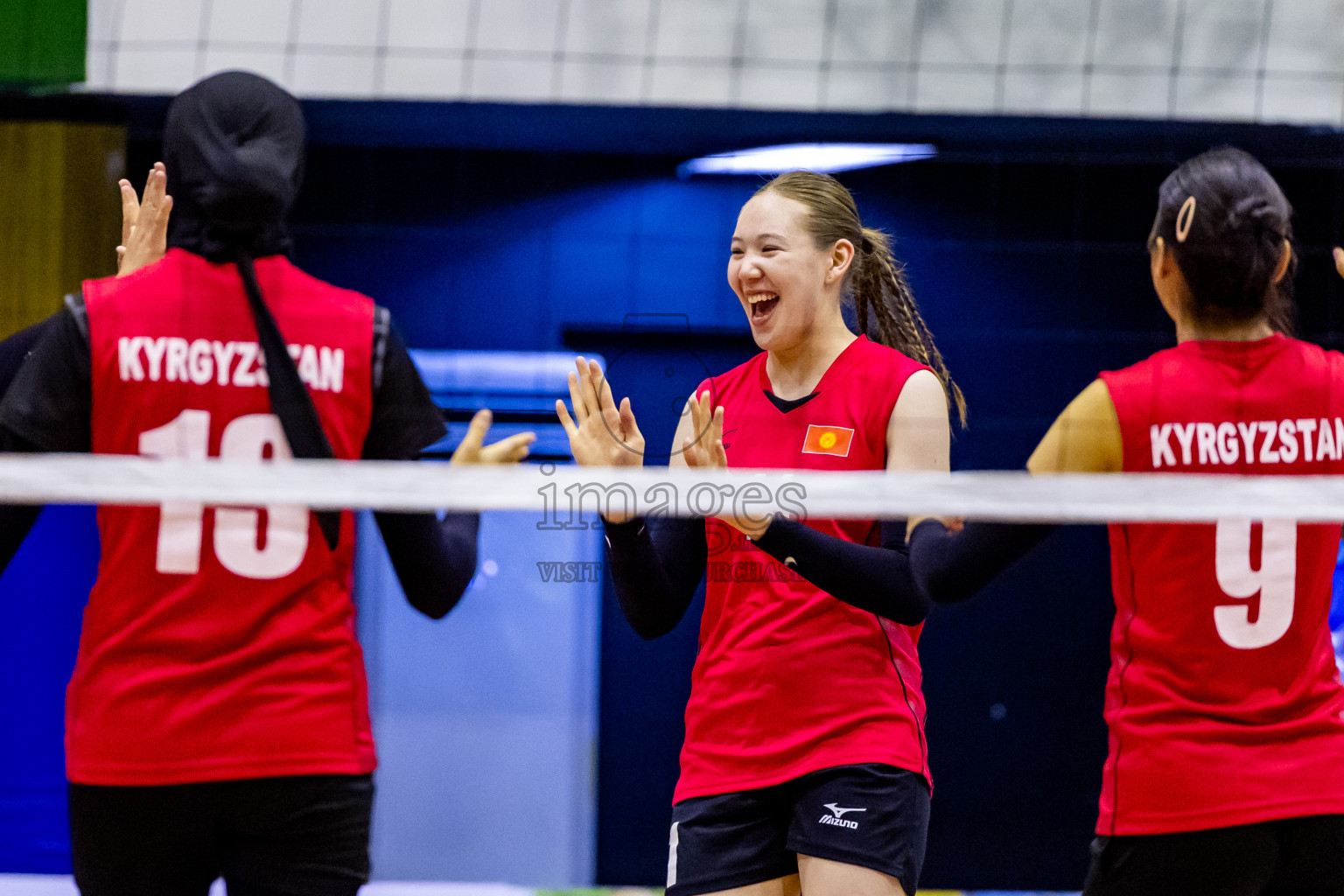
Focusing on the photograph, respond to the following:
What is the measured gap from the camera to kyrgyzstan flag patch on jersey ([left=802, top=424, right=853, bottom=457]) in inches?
91.2

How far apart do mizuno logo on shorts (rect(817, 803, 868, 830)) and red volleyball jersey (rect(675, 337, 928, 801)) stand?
0.24ft

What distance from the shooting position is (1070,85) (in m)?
4.54

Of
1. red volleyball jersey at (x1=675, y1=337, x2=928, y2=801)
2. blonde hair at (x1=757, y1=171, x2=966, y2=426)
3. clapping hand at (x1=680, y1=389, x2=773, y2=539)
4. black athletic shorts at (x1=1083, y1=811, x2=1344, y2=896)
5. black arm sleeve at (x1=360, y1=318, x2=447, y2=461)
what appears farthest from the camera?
blonde hair at (x1=757, y1=171, x2=966, y2=426)

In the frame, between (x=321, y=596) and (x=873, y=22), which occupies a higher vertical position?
(x=873, y=22)

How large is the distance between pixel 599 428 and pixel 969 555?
2.14ft

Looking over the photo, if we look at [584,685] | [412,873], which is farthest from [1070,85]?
[412,873]

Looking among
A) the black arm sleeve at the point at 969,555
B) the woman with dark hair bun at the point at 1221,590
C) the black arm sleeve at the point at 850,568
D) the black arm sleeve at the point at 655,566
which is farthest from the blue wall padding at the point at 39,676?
the woman with dark hair bun at the point at 1221,590

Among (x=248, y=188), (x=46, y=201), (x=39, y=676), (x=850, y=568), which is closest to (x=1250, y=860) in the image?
(x=850, y=568)

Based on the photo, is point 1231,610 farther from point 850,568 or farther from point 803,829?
point 803,829

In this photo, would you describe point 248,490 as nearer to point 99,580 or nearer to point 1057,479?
point 99,580

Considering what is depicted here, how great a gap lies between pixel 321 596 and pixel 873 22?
3481mm

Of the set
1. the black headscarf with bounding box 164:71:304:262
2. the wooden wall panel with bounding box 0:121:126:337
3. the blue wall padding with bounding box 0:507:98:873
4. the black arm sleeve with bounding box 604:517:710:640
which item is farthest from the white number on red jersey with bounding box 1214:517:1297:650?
the wooden wall panel with bounding box 0:121:126:337

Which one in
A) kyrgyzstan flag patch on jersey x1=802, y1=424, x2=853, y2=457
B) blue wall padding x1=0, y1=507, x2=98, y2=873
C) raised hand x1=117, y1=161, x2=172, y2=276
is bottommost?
blue wall padding x1=0, y1=507, x2=98, y2=873

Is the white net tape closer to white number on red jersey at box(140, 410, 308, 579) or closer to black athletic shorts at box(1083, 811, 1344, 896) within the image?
white number on red jersey at box(140, 410, 308, 579)
